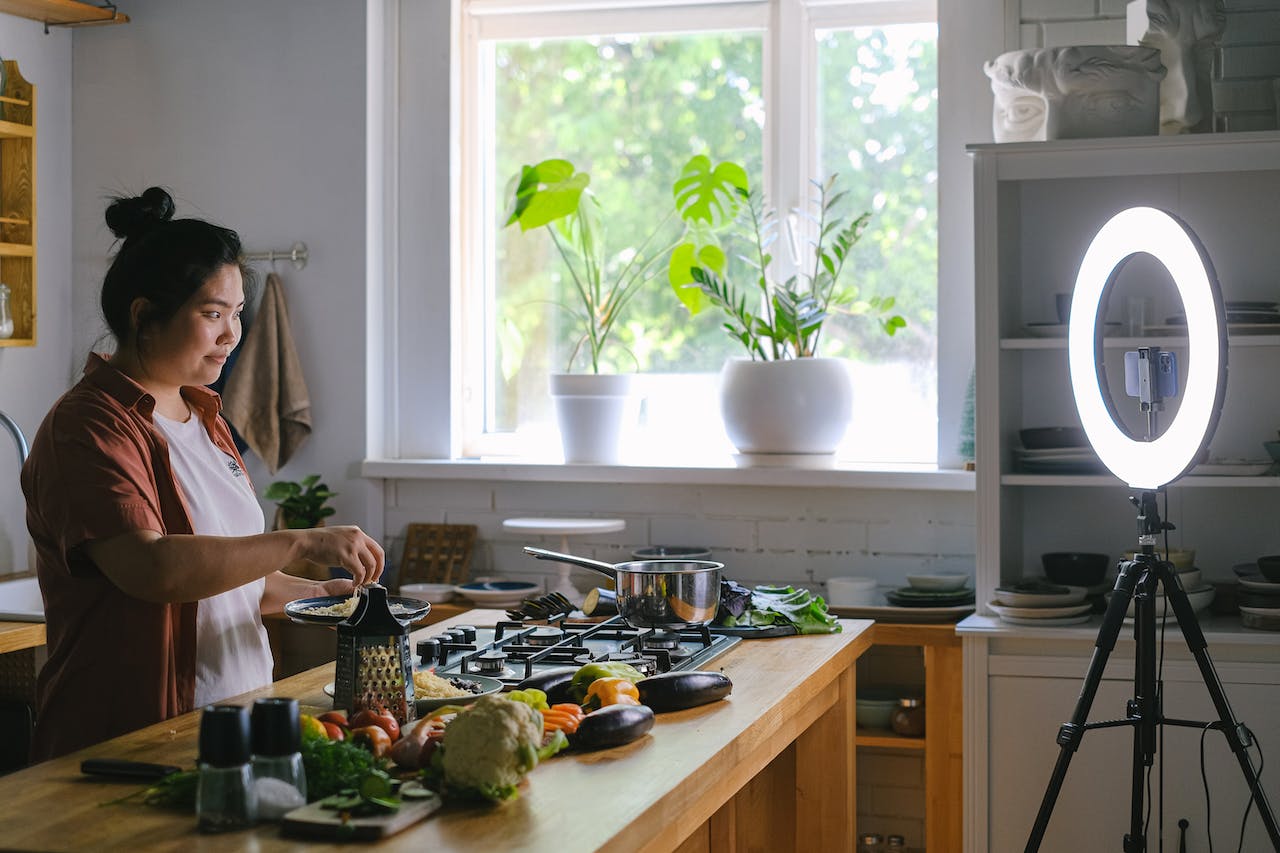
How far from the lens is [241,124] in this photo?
13.7 ft

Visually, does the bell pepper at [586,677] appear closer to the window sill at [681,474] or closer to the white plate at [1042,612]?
the white plate at [1042,612]

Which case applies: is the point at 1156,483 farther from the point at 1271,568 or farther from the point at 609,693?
the point at 609,693

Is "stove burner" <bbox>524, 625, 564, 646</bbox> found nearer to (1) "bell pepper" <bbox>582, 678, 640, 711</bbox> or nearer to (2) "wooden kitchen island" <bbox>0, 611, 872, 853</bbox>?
(2) "wooden kitchen island" <bbox>0, 611, 872, 853</bbox>

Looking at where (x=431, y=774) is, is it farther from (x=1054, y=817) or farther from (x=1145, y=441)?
(x=1054, y=817)

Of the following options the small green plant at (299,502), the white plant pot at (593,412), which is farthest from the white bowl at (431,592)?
the white plant pot at (593,412)

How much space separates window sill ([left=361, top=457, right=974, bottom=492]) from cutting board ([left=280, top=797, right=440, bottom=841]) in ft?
7.47

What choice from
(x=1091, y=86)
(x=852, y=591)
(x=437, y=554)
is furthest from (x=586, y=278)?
(x=1091, y=86)

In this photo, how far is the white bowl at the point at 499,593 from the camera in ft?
12.1

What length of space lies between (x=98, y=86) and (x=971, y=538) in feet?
9.85

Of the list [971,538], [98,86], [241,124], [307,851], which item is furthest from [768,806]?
[98,86]

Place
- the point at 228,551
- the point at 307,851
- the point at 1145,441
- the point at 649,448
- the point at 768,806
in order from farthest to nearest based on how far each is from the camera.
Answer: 1. the point at 649,448
2. the point at 768,806
3. the point at 1145,441
4. the point at 228,551
5. the point at 307,851

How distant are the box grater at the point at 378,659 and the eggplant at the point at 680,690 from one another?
37cm

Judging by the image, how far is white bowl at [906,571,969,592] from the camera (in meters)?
3.42

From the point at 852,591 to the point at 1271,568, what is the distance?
1.00 metres
